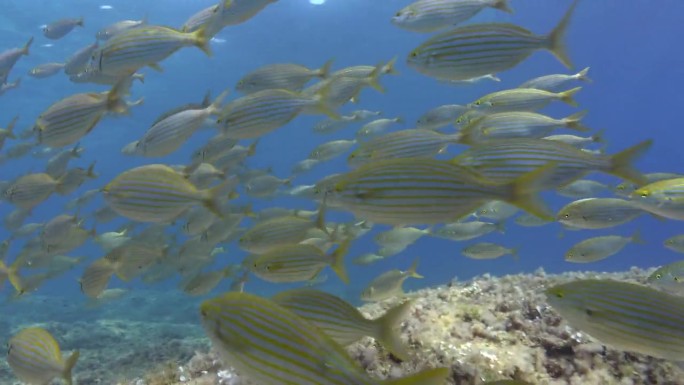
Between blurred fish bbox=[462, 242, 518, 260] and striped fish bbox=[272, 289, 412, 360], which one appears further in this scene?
blurred fish bbox=[462, 242, 518, 260]

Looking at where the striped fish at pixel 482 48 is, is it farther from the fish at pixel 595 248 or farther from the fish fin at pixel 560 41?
the fish at pixel 595 248

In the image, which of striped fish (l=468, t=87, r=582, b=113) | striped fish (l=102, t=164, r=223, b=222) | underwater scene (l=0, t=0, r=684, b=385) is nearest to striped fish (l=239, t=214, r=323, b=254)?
underwater scene (l=0, t=0, r=684, b=385)

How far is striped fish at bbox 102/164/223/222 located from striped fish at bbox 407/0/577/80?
243 cm

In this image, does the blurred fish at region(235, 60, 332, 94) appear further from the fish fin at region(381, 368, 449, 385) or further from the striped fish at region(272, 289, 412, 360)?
the fish fin at region(381, 368, 449, 385)

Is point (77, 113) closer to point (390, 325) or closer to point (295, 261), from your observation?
point (295, 261)

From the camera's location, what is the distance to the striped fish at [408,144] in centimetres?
427

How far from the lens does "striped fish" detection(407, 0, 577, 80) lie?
417 centimetres

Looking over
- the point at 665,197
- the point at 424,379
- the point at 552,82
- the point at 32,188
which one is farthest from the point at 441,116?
the point at 424,379

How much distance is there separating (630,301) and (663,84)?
7276 cm

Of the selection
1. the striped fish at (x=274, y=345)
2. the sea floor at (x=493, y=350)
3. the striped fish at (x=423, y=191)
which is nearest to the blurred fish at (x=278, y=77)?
the sea floor at (x=493, y=350)

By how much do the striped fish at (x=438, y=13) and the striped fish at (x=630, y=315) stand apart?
3384 millimetres

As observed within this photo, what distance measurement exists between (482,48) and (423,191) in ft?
6.79

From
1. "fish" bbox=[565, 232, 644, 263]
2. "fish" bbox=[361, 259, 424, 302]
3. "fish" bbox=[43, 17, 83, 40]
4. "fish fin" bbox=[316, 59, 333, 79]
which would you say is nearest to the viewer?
"fish" bbox=[565, 232, 644, 263]

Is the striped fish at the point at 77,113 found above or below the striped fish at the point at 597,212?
above
